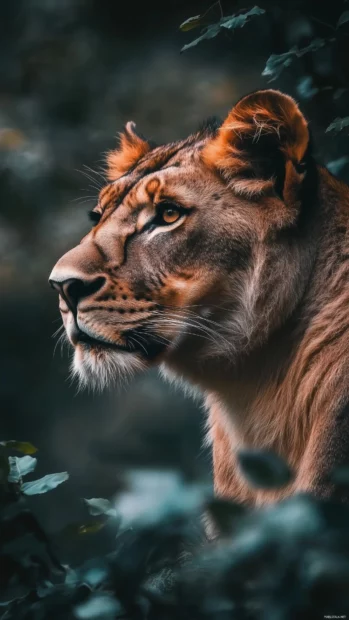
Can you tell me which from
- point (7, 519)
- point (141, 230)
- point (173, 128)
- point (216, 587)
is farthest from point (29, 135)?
point (216, 587)

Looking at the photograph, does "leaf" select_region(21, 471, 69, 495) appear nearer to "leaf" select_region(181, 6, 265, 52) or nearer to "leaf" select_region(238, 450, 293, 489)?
"leaf" select_region(238, 450, 293, 489)

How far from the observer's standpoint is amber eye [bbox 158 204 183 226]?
2.32m

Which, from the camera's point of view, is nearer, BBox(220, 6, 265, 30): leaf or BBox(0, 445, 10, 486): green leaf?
BBox(0, 445, 10, 486): green leaf

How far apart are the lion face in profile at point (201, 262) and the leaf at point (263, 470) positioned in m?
1.17

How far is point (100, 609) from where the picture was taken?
1306mm

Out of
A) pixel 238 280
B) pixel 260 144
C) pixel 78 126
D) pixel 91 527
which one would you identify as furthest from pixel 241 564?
pixel 78 126

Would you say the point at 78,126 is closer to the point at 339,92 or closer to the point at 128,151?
the point at 128,151

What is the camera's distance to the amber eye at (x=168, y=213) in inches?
91.4

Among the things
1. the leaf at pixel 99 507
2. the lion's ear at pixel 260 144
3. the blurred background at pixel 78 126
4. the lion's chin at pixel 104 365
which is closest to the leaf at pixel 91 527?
the leaf at pixel 99 507

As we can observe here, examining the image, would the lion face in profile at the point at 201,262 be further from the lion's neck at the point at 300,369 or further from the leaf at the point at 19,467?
the leaf at the point at 19,467

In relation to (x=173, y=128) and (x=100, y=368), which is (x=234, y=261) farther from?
(x=173, y=128)

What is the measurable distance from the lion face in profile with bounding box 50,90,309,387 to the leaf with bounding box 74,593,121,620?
3.10 feet

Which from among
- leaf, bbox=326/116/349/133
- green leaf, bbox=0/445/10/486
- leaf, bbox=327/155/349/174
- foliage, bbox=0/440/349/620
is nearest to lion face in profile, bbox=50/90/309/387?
leaf, bbox=326/116/349/133

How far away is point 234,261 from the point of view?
90.2 inches
